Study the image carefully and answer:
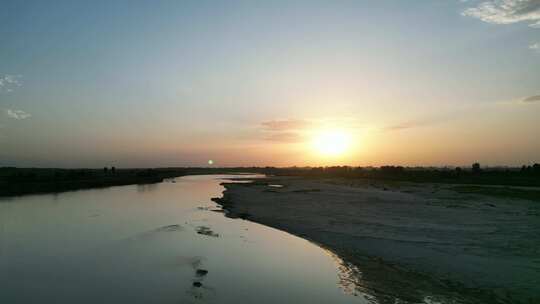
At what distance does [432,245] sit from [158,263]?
1270 centimetres

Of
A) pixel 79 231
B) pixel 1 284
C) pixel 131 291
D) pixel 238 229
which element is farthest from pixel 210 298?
pixel 79 231

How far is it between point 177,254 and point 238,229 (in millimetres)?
7688

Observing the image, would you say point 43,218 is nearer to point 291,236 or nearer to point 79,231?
point 79,231

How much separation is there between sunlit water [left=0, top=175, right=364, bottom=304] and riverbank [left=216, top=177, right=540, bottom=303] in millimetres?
1454

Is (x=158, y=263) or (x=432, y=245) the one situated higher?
(x=432, y=245)

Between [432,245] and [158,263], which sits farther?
[432,245]

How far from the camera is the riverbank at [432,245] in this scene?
39.6 ft

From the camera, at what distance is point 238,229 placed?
81.9ft

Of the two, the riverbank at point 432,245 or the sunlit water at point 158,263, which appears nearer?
the sunlit water at point 158,263

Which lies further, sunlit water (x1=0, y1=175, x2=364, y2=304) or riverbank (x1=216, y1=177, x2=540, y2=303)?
riverbank (x1=216, y1=177, x2=540, y2=303)

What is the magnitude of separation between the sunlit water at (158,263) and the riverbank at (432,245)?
145 centimetres

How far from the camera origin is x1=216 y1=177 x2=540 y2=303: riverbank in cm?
1206

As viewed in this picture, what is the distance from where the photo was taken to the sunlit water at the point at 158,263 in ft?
39.2

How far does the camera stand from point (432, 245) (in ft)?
59.1
